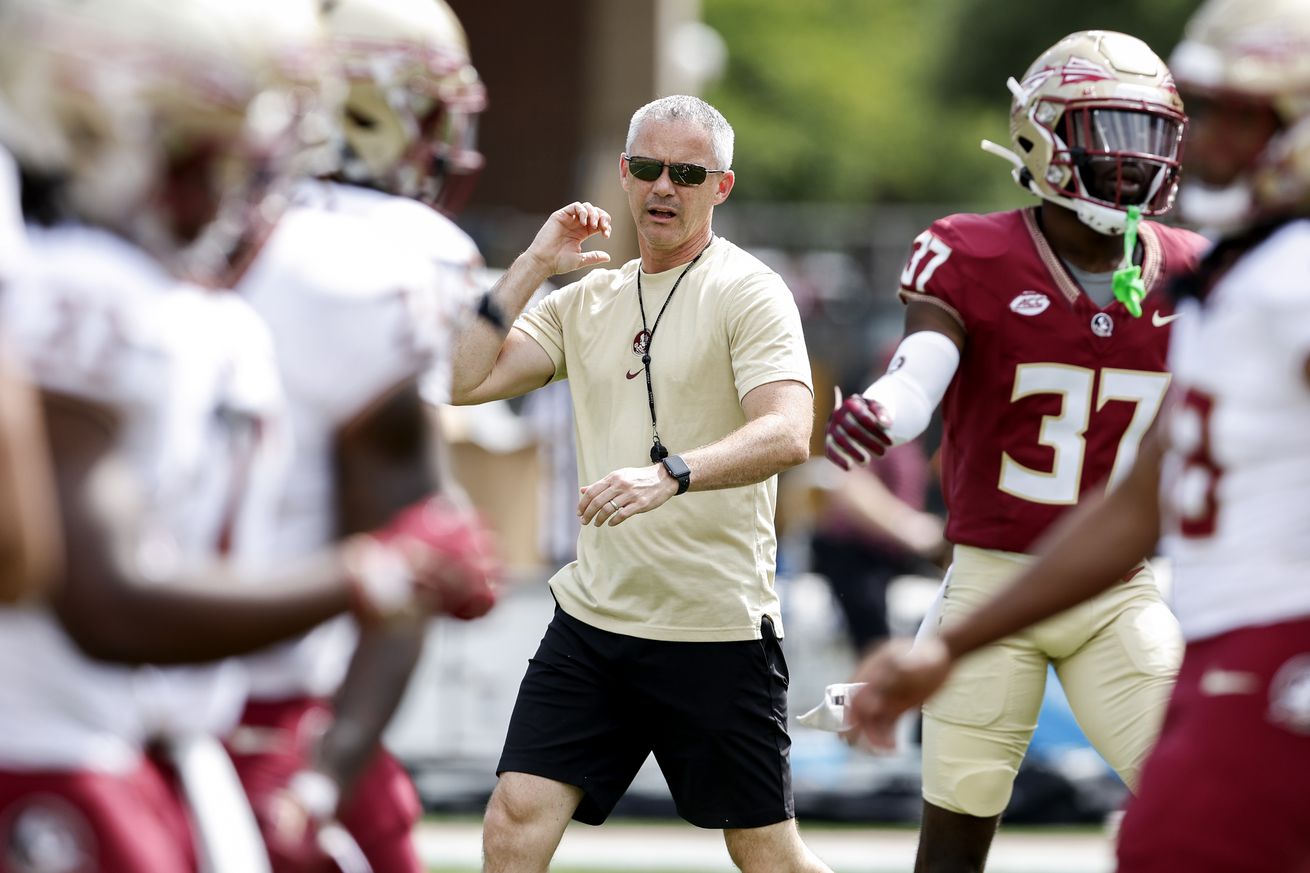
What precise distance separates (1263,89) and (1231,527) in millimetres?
673

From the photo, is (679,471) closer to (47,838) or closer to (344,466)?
(344,466)

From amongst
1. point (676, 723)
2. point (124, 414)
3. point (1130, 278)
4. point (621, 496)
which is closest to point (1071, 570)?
point (621, 496)

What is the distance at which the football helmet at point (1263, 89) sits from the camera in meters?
3.04

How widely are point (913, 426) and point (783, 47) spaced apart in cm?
4914

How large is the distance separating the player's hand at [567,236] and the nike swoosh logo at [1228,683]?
2319mm

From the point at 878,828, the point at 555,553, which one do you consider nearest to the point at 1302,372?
the point at 878,828

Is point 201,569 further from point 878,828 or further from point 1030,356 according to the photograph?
point 878,828

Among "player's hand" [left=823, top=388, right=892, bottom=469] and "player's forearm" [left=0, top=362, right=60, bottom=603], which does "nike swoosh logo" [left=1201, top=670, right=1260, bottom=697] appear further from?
"player's forearm" [left=0, top=362, right=60, bottom=603]

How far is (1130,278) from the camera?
470 cm

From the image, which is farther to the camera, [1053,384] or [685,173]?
[685,173]

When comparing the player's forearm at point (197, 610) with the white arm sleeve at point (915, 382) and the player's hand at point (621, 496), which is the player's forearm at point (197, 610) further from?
the white arm sleeve at point (915, 382)

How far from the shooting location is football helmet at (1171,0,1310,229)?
3.04 metres

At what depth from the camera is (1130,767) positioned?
463cm

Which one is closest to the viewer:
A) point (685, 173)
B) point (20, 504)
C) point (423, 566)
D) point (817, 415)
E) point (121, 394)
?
point (20, 504)
